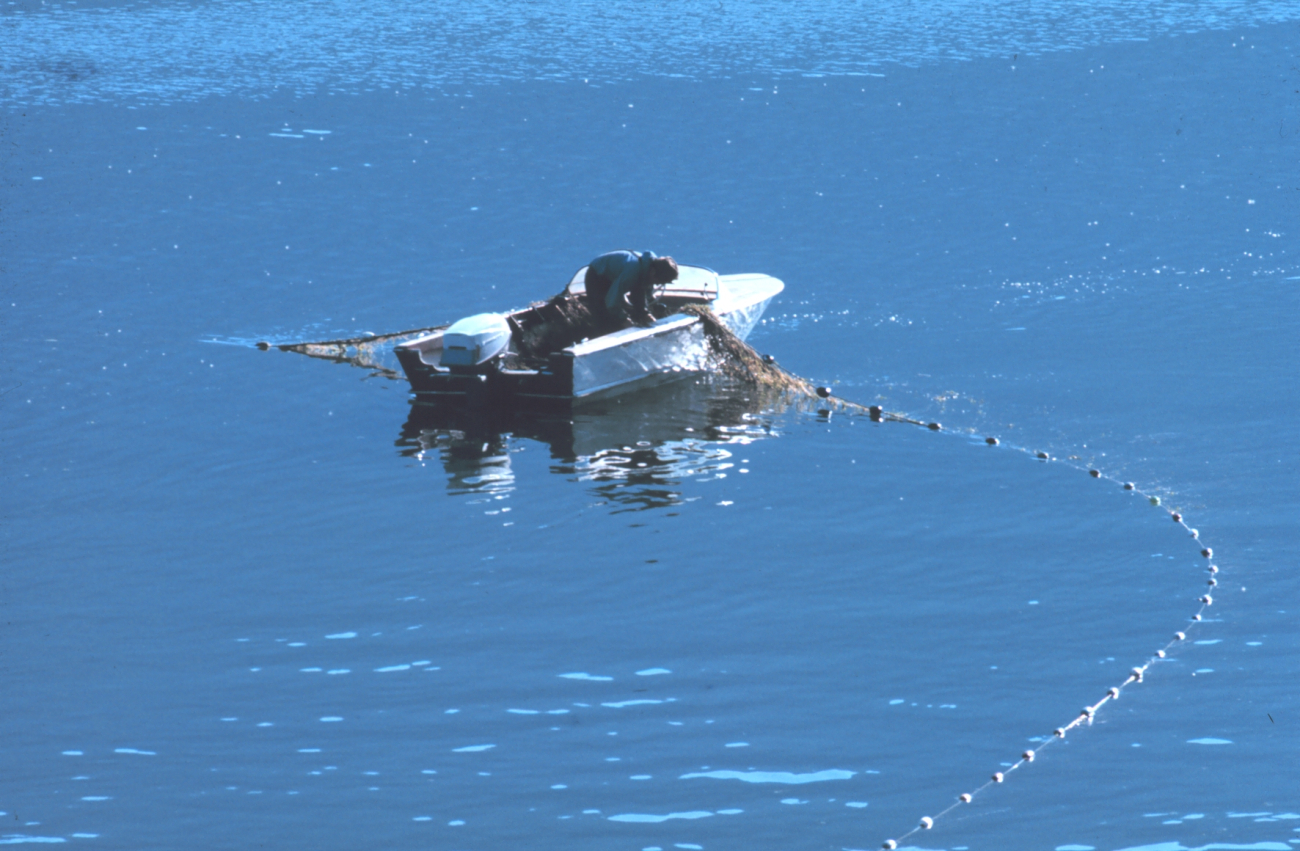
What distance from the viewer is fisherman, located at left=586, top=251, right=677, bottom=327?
75.8 feet

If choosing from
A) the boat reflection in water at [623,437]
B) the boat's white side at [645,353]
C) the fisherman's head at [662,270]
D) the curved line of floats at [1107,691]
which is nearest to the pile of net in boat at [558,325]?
the boat's white side at [645,353]

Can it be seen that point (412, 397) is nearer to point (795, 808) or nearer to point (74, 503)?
point (74, 503)

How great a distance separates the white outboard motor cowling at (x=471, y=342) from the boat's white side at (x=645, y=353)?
3.70ft

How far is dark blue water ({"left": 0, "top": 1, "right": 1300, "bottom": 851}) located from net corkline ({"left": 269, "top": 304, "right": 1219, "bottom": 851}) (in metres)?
0.13

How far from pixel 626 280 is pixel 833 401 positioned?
355 centimetres

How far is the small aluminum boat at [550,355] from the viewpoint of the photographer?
21859 mm

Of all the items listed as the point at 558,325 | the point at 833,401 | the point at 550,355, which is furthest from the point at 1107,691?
the point at 558,325

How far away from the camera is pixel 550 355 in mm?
21828

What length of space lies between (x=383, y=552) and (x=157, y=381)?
9.06 metres

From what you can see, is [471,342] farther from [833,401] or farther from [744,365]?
[833,401]

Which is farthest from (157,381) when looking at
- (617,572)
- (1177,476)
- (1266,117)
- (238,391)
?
(1266,117)

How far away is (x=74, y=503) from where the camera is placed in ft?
60.2

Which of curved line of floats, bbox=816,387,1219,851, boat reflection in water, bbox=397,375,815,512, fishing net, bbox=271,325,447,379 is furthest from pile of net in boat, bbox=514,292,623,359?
curved line of floats, bbox=816,387,1219,851

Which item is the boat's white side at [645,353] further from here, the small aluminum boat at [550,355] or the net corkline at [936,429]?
the net corkline at [936,429]
